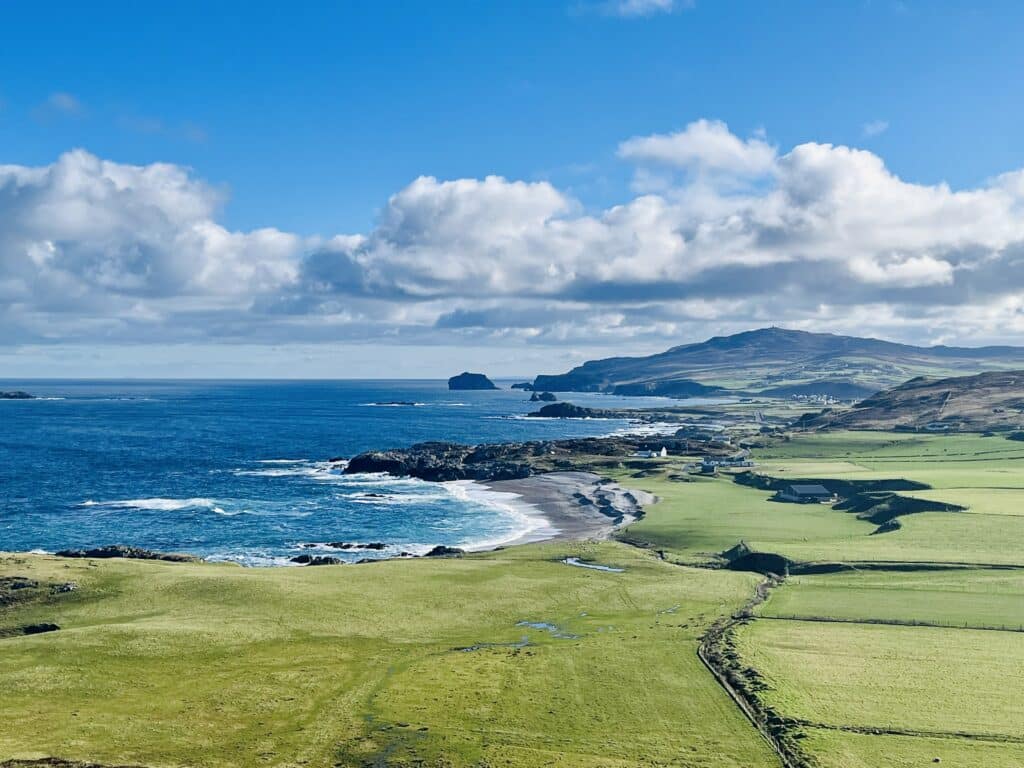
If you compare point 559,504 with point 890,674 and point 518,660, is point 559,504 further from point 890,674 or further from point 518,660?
point 890,674

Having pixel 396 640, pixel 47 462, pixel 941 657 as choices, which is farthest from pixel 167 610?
pixel 47 462

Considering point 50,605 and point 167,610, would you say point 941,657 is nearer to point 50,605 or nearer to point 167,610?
point 167,610

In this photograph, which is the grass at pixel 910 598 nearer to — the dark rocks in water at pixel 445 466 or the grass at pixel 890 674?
the grass at pixel 890 674

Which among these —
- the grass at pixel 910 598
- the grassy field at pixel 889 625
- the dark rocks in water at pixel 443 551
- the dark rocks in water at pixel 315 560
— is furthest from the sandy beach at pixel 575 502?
the grass at pixel 910 598

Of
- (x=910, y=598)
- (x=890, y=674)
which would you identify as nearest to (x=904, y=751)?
(x=890, y=674)

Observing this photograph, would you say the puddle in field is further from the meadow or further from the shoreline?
the shoreline

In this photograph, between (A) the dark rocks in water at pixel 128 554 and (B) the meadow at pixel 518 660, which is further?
(A) the dark rocks in water at pixel 128 554
